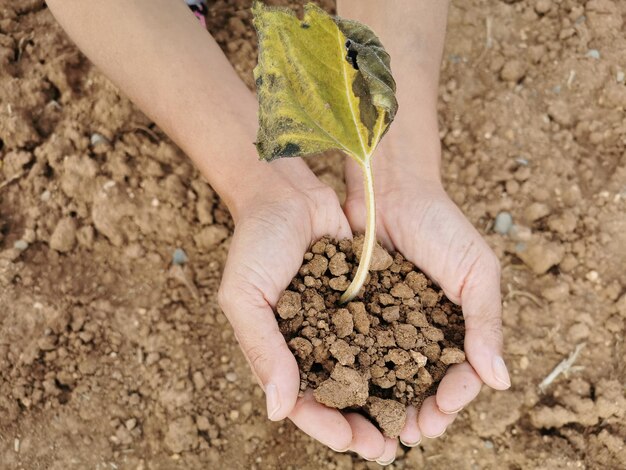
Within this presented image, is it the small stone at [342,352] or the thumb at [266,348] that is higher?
the thumb at [266,348]

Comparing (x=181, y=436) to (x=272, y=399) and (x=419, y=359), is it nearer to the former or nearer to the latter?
A: (x=272, y=399)

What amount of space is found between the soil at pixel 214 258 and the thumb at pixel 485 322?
0.57m

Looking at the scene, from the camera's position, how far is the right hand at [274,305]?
1.50 meters

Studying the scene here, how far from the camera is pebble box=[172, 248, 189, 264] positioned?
7.33 ft

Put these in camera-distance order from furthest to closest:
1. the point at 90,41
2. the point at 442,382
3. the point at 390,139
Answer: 1. the point at 390,139
2. the point at 90,41
3. the point at 442,382

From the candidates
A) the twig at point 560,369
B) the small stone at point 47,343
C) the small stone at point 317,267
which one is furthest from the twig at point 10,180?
the twig at point 560,369

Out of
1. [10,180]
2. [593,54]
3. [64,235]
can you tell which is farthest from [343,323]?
[593,54]

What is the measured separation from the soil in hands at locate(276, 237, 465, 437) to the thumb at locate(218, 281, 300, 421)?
55mm

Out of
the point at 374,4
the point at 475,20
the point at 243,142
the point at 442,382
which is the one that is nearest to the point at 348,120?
the point at 243,142

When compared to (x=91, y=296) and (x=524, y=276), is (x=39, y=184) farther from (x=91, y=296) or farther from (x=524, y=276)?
(x=524, y=276)

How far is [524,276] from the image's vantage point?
2.27m

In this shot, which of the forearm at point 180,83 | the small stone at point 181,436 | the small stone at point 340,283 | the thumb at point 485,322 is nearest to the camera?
the thumb at point 485,322

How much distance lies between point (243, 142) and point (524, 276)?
1.08m

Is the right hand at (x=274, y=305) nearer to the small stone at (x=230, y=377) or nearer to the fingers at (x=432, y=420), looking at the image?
the fingers at (x=432, y=420)
